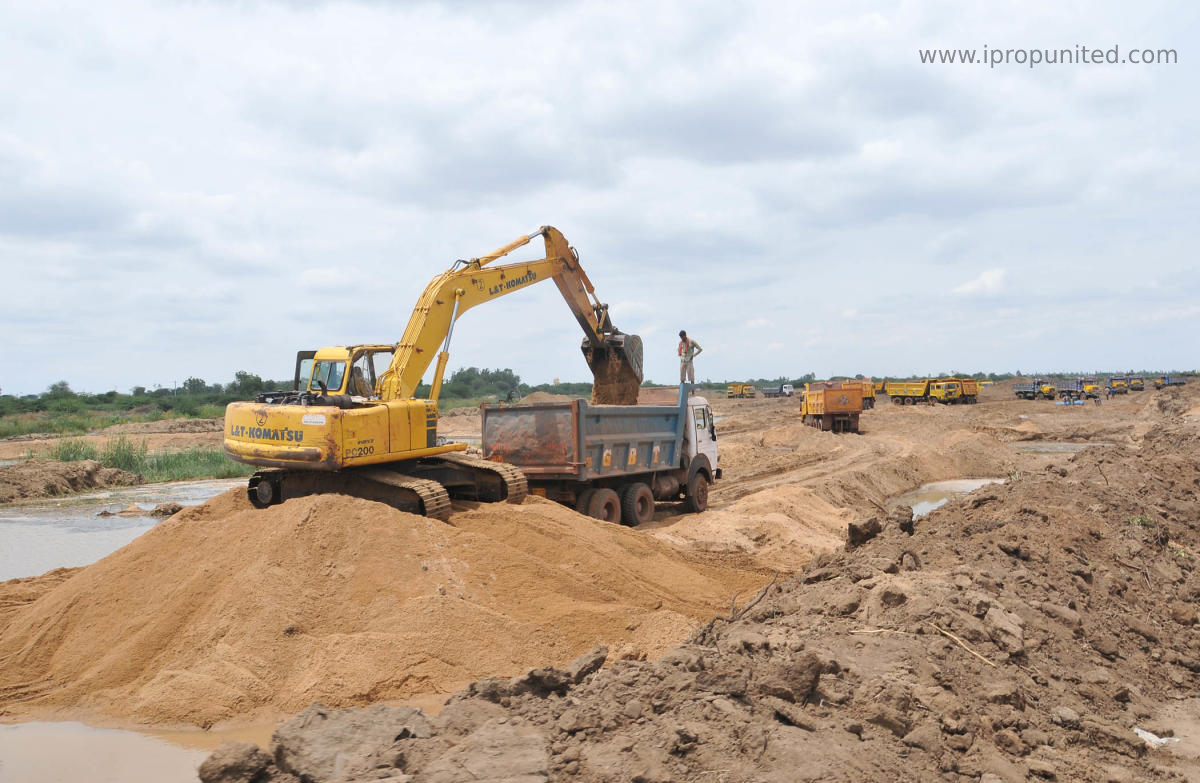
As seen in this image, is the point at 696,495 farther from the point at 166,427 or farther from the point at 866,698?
the point at 166,427

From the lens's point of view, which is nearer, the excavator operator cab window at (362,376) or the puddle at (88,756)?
the puddle at (88,756)

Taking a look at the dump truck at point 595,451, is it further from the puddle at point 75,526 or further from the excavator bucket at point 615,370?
the puddle at point 75,526

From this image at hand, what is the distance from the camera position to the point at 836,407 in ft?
118

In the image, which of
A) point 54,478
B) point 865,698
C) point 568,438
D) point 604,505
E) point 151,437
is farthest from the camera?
point 151,437

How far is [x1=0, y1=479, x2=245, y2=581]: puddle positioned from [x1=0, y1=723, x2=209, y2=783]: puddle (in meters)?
6.94

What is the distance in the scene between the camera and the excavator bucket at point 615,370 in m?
16.7

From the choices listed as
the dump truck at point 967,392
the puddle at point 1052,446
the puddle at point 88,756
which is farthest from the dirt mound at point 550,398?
the dump truck at point 967,392

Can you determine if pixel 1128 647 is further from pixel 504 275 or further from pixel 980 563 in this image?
pixel 504 275

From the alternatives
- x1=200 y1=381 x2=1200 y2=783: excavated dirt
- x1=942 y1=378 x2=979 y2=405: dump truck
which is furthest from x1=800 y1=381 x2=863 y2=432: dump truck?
x1=200 y1=381 x2=1200 y2=783: excavated dirt

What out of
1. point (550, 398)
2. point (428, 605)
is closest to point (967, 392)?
point (550, 398)

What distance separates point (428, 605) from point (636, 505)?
24.0 ft

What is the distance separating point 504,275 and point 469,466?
366 centimetres

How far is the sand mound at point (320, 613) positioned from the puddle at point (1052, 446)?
26218 mm

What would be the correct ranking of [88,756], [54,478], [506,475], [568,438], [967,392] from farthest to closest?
[967,392] < [54,478] < [568,438] < [506,475] < [88,756]
